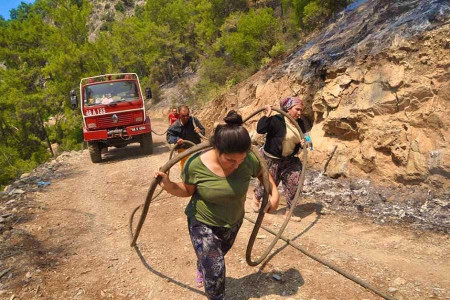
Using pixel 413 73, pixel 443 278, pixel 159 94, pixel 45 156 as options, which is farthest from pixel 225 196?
pixel 159 94

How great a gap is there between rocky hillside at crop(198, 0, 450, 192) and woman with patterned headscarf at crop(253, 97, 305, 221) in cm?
188

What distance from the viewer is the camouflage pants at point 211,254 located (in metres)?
2.60

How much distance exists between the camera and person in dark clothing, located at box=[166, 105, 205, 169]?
6.14 m

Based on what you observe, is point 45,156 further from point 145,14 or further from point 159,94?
point 145,14

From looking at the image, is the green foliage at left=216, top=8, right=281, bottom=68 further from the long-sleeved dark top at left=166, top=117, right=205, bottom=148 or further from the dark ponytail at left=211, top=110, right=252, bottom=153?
the dark ponytail at left=211, top=110, right=252, bottom=153

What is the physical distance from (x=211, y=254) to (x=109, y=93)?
873 cm

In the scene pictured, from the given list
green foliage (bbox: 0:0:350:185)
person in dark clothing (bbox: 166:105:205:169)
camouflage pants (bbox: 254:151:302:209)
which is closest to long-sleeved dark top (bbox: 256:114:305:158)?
camouflage pants (bbox: 254:151:302:209)

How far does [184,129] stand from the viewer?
20.8ft

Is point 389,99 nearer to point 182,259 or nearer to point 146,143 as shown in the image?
point 182,259

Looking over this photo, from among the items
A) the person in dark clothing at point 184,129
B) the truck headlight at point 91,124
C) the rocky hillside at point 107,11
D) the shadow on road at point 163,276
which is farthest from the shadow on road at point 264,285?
the rocky hillside at point 107,11

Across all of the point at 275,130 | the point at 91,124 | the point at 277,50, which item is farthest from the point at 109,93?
the point at 277,50

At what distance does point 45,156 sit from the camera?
72.8 feet

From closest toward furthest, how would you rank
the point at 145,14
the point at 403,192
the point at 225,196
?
1. the point at 225,196
2. the point at 403,192
3. the point at 145,14

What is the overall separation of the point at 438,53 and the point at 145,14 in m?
37.3
